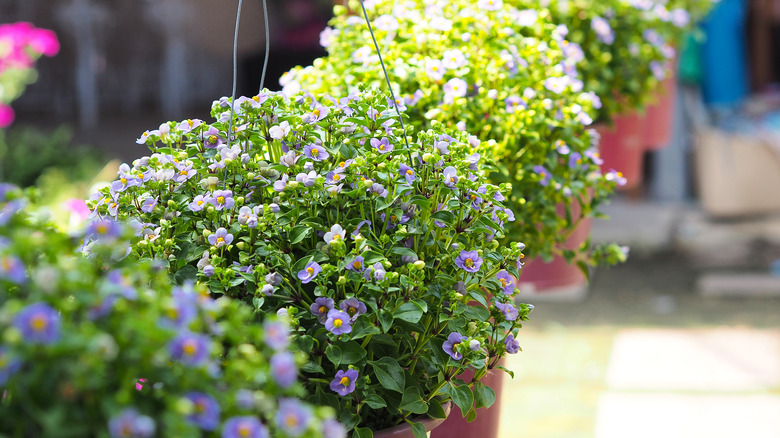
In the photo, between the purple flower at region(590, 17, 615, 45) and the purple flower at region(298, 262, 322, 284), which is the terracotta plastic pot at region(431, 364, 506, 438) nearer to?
the purple flower at region(298, 262, 322, 284)

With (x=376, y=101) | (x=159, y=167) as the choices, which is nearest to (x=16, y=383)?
(x=159, y=167)

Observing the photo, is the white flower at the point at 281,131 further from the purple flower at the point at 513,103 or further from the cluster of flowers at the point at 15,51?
the cluster of flowers at the point at 15,51

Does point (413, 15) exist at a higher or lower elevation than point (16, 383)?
higher

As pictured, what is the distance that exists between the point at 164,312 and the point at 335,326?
0.26 metres

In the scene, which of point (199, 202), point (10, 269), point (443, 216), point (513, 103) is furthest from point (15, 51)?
point (10, 269)

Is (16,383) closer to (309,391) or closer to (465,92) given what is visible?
(309,391)

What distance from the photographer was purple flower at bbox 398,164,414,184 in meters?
0.75

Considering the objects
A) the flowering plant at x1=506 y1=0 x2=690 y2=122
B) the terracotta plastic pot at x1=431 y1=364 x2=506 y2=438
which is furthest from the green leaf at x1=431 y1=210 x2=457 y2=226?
the flowering plant at x1=506 y1=0 x2=690 y2=122

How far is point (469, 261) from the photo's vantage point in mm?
737

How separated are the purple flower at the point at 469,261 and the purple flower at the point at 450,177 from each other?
0.06 meters

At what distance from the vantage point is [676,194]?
22.3ft

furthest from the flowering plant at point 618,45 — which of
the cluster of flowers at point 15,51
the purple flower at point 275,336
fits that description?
the cluster of flowers at point 15,51

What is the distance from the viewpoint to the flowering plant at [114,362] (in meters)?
0.38

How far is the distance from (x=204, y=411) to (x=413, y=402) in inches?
12.9
